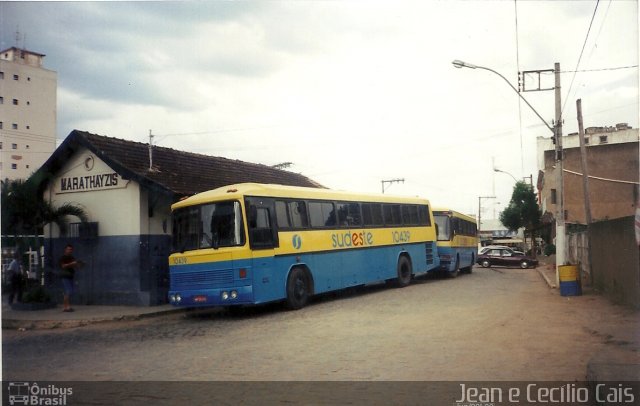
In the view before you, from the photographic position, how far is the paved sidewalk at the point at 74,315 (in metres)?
13.5

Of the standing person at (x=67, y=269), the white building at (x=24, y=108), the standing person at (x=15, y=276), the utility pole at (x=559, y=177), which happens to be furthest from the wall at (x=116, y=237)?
the utility pole at (x=559, y=177)

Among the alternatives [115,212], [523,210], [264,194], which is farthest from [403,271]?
[523,210]

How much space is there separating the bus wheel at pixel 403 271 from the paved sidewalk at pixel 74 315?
8.07 meters

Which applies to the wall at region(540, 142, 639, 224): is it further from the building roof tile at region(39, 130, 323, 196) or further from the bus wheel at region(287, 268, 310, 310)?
the bus wheel at region(287, 268, 310, 310)

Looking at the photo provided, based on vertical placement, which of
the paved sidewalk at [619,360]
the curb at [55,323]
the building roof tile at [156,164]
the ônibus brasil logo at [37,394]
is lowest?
the curb at [55,323]

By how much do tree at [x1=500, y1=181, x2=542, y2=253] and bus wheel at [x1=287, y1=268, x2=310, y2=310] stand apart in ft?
159

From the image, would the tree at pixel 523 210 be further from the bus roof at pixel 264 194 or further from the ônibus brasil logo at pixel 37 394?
the ônibus brasil logo at pixel 37 394

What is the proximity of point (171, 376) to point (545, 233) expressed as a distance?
187 feet

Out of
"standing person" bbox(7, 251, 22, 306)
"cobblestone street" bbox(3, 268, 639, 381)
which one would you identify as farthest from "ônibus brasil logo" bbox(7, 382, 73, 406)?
"standing person" bbox(7, 251, 22, 306)

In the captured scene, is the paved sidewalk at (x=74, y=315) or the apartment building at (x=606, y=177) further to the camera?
the apartment building at (x=606, y=177)

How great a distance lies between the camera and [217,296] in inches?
504

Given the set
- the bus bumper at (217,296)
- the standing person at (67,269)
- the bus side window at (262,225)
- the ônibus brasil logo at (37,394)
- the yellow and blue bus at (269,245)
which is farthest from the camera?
the standing person at (67,269)

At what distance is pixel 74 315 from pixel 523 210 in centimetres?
5230

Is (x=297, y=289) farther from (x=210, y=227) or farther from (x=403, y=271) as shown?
(x=403, y=271)
